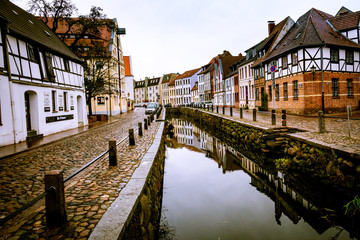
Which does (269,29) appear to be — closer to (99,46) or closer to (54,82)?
(99,46)

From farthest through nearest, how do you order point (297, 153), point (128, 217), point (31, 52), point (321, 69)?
point (321, 69)
point (31, 52)
point (297, 153)
point (128, 217)

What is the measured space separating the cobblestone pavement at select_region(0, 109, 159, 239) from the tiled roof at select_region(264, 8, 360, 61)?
59.1ft

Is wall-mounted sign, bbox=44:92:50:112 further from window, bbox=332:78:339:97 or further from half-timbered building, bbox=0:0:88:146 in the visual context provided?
window, bbox=332:78:339:97

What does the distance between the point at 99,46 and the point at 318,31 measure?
20.8m

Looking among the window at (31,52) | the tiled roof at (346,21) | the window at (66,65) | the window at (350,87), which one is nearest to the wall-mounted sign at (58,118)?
the window at (66,65)

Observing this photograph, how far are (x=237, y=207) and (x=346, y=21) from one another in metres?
24.1

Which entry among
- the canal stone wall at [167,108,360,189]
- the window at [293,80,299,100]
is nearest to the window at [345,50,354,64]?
the window at [293,80,299,100]

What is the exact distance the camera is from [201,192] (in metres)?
8.59

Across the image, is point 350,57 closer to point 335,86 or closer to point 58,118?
point 335,86

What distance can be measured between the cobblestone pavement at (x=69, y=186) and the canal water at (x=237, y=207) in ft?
6.18

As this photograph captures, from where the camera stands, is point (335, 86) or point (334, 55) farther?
point (335, 86)

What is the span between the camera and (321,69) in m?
20.3

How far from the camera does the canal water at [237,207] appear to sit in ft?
19.1

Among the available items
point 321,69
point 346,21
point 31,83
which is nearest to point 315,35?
point 321,69
